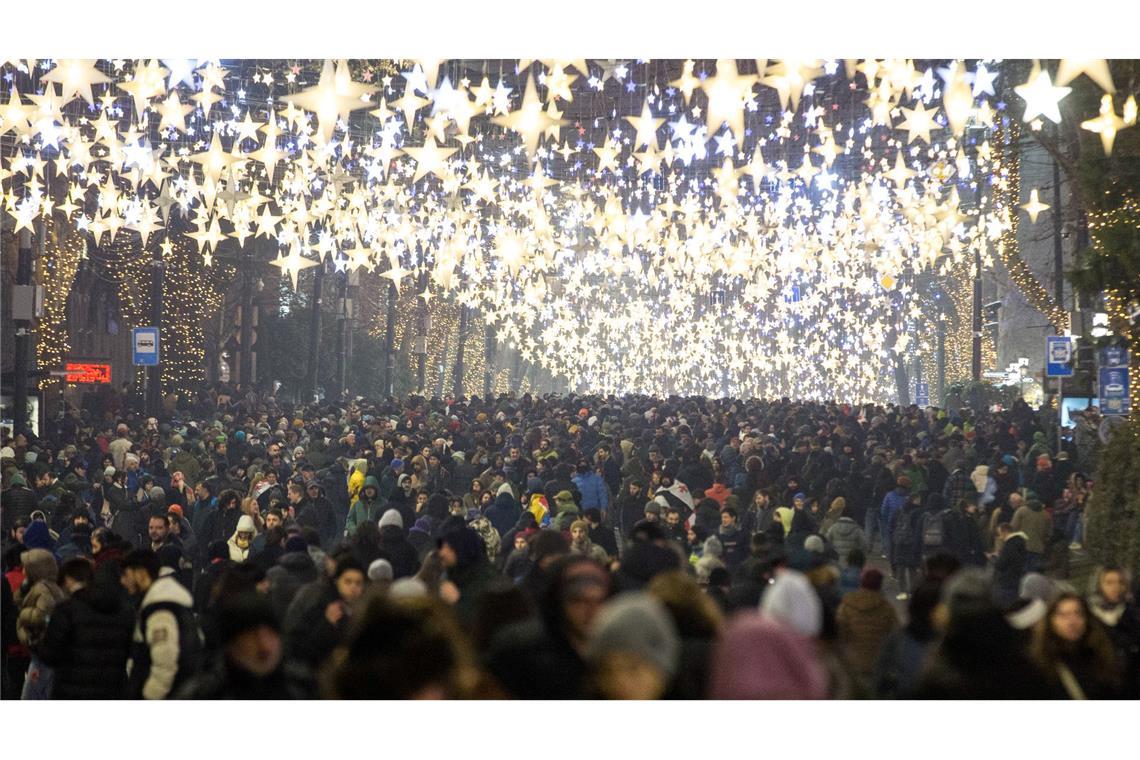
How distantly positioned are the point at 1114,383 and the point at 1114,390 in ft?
0.27

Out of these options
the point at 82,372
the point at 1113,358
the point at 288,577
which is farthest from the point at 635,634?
the point at 82,372

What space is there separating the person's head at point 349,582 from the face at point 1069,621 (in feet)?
12.2

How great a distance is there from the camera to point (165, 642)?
856cm

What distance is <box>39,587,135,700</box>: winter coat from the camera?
8.70 m

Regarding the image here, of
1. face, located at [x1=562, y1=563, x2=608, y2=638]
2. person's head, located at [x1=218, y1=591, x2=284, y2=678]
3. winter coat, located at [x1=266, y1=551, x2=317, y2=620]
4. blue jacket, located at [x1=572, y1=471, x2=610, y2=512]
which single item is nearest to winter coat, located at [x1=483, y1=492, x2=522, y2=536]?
blue jacket, located at [x1=572, y1=471, x2=610, y2=512]

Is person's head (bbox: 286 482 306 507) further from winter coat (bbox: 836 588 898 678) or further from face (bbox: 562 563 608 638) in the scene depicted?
face (bbox: 562 563 608 638)

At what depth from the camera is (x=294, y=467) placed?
2259 centimetres

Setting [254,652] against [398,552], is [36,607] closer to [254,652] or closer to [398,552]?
[398,552]

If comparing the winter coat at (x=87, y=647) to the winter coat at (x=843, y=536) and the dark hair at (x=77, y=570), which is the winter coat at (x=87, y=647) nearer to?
the dark hair at (x=77, y=570)

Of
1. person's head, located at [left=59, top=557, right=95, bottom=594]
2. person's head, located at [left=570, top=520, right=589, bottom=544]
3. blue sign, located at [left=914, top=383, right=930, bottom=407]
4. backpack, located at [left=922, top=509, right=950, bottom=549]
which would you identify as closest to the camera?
person's head, located at [left=59, top=557, right=95, bottom=594]

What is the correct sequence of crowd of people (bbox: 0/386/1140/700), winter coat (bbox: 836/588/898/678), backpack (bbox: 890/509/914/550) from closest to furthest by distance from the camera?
1. crowd of people (bbox: 0/386/1140/700)
2. winter coat (bbox: 836/588/898/678)
3. backpack (bbox: 890/509/914/550)

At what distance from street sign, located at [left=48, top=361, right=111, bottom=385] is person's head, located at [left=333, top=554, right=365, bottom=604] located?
27.4m

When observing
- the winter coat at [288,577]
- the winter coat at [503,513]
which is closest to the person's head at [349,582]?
the winter coat at [288,577]
